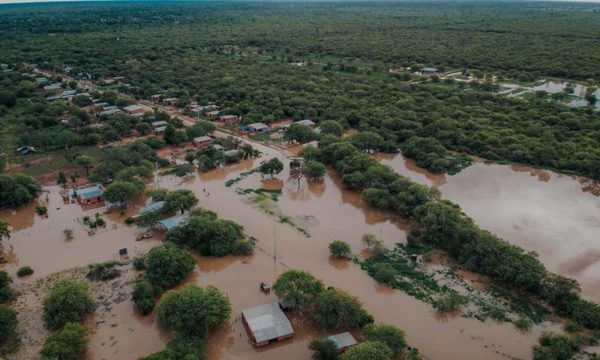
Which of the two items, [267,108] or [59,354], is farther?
[267,108]

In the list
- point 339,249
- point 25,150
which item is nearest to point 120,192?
point 339,249

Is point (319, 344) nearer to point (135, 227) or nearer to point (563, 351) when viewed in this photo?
point (563, 351)

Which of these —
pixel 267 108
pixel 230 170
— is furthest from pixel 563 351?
pixel 267 108

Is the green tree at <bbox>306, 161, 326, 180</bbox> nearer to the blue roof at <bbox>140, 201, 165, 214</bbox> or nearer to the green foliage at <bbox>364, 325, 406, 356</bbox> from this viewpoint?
the blue roof at <bbox>140, 201, 165, 214</bbox>

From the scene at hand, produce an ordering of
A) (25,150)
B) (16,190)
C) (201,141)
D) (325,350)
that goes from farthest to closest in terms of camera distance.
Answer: (201,141) < (25,150) < (16,190) < (325,350)

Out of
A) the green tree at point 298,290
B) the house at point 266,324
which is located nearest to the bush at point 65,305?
the house at point 266,324

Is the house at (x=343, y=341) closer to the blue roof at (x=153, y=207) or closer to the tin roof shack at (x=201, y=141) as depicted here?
the blue roof at (x=153, y=207)

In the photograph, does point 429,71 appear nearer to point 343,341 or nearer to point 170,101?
point 170,101
